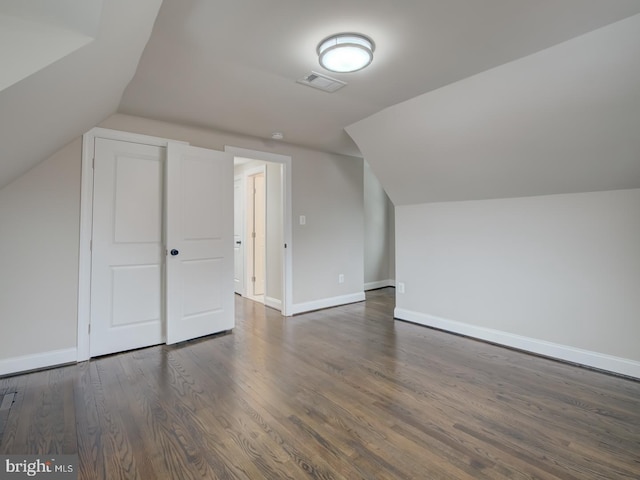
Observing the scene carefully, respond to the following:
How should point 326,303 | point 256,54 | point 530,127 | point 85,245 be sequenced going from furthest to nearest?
point 326,303 < point 85,245 < point 530,127 < point 256,54

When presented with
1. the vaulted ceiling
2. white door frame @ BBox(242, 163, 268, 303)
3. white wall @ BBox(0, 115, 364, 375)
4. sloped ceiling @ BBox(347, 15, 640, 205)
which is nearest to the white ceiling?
the vaulted ceiling

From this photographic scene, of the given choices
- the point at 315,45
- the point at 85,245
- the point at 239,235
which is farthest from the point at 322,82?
the point at 239,235

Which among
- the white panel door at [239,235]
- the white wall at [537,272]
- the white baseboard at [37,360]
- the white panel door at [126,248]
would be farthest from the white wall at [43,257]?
the white wall at [537,272]

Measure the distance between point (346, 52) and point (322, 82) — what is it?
0.53 metres

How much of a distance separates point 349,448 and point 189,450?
2.67 ft

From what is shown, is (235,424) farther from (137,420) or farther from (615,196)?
(615,196)

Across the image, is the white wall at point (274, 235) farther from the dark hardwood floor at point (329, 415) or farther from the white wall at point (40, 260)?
the white wall at point (40, 260)

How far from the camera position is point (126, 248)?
3.04 m

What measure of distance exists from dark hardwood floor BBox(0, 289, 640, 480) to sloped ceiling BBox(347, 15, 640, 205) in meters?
1.59

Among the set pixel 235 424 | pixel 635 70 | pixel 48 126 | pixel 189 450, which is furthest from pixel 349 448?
pixel 635 70

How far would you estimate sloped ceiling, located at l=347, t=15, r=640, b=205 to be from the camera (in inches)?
79.4

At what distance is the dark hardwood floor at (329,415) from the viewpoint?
5.07ft

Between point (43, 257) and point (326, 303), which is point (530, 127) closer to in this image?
point (326, 303)

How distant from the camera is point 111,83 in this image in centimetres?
205
